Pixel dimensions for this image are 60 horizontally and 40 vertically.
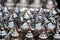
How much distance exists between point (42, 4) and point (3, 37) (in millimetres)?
1190

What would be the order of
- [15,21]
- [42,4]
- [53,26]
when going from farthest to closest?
[42,4]
[15,21]
[53,26]

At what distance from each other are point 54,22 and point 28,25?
0.19 metres

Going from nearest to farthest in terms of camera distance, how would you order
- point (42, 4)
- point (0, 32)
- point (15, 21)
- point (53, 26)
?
point (0, 32) → point (53, 26) → point (15, 21) → point (42, 4)

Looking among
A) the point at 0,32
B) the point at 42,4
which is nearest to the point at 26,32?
the point at 0,32

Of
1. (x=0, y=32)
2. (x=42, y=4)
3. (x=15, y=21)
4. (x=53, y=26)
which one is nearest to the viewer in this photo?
(x=0, y=32)

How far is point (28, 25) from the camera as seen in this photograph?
1.47m

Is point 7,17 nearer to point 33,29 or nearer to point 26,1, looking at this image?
→ point 33,29

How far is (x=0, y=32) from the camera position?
134 cm

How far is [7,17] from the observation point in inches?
65.3

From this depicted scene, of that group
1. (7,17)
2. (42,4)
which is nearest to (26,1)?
(42,4)

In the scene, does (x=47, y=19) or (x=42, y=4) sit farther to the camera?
(x=42, y=4)

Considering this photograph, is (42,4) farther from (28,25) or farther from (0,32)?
(0,32)

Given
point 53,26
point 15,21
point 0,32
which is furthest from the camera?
point 15,21

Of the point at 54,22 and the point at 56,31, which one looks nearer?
the point at 56,31
